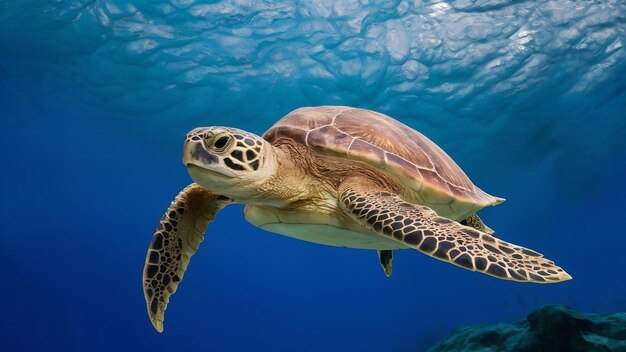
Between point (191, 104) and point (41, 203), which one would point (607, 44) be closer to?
point (191, 104)

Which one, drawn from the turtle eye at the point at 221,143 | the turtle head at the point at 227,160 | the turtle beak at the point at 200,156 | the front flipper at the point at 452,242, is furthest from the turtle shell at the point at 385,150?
the turtle beak at the point at 200,156

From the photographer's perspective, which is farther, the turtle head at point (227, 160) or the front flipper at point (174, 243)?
the front flipper at point (174, 243)

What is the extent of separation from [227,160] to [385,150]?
1382mm

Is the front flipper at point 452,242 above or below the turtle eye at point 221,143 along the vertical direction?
above

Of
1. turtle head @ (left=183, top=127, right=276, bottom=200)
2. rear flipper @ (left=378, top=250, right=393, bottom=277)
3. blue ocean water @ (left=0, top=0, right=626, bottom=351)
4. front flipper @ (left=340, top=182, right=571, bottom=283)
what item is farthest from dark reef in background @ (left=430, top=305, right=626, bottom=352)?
blue ocean water @ (left=0, top=0, right=626, bottom=351)

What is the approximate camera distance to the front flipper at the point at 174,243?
3.41 meters

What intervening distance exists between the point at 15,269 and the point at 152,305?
42.4 m

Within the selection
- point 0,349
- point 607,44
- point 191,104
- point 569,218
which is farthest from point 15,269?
point 569,218

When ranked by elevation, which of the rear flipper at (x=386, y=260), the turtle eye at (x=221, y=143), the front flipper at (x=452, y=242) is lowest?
the turtle eye at (x=221, y=143)

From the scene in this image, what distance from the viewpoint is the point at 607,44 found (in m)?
13.0

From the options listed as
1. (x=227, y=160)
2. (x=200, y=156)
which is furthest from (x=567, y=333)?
(x=200, y=156)

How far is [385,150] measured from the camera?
10.8 feet

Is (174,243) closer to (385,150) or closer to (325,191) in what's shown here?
(325,191)

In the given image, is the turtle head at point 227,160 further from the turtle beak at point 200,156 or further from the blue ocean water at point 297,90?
the blue ocean water at point 297,90
